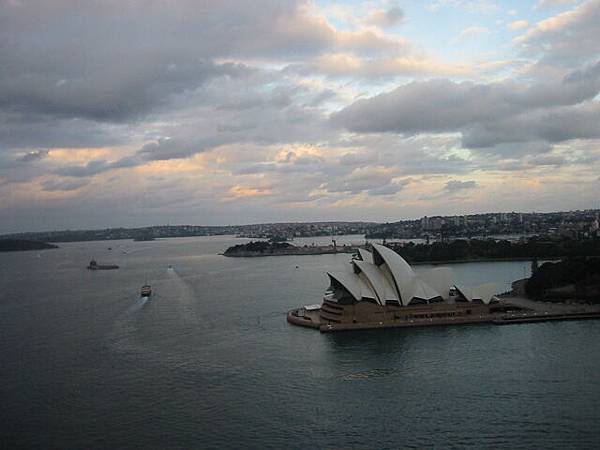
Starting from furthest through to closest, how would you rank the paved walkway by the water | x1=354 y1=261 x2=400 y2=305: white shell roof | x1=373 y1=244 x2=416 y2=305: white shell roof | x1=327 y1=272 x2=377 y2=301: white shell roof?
1. the paved walkway by the water
2. x1=373 y1=244 x2=416 y2=305: white shell roof
3. x1=354 y1=261 x2=400 y2=305: white shell roof
4. x1=327 y1=272 x2=377 y2=301: white shell roof

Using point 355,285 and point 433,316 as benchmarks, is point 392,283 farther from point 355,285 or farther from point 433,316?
point 433,316

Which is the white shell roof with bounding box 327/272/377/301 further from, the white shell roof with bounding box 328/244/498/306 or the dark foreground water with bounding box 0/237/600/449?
the dark foreground water with bounding box 0/237/600/449

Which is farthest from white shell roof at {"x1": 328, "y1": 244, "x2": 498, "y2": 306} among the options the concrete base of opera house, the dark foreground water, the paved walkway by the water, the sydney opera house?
the paved walkway by the water

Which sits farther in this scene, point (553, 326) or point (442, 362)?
point (553, 326)

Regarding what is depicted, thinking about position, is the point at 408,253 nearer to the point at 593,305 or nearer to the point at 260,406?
the point at 593,305

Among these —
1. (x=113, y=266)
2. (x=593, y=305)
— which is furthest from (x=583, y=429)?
(x=113, y=266)

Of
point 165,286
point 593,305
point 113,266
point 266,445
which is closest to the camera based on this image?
point 266,445

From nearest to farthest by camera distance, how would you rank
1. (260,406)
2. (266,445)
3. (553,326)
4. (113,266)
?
(266,445) < (260,406) < (553,326) < (113,266)
